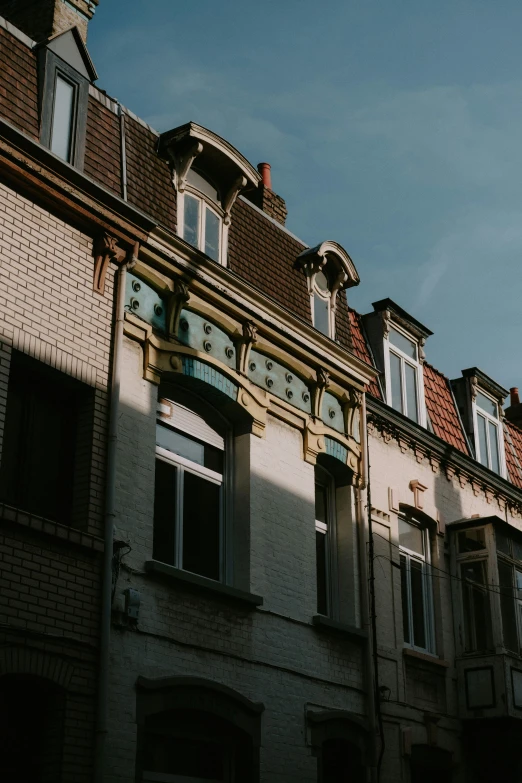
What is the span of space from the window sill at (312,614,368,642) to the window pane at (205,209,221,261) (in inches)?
207

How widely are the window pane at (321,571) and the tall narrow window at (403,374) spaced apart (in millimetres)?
3580

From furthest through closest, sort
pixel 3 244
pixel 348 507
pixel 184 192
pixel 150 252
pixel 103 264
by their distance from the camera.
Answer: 1. pixel 348 507
2. pixel 184 192
3. pixel 150 252
4. pixel 103 264
5. pixel 3 244

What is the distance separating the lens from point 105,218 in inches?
520

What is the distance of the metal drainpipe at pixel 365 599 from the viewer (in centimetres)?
1571

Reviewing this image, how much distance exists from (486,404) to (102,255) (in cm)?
1191

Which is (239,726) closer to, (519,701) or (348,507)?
(348,507)

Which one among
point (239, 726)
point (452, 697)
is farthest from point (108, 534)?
point (452, 697)

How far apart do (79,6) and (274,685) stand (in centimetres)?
962

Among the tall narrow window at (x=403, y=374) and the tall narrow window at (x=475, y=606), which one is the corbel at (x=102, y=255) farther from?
the tall narrow window at (x=475, y=606)

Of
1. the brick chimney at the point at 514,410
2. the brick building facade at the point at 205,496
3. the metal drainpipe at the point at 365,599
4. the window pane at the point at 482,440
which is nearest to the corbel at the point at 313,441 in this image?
the brick building facade at the point at 205,496

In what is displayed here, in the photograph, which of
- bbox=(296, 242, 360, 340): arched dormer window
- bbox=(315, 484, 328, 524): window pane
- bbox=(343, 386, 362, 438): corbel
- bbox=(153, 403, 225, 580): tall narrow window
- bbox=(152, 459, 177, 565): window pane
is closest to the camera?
bbox=(152, 459, 177, 565): window pane

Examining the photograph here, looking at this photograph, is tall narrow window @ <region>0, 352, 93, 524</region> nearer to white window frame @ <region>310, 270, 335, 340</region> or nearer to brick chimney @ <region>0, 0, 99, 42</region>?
brick chimney @ <region>0, 0, 99, 42</region>

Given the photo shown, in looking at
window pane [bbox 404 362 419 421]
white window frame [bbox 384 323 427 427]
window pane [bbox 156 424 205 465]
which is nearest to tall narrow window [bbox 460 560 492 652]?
white window frame [bbox 384 323 427 427]

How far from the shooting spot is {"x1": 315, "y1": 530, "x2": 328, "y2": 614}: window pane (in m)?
16.4
